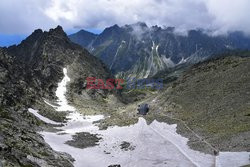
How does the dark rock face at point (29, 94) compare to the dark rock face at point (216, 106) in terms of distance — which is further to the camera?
the dark rock face at point (216, 106)

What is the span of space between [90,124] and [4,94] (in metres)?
25.3

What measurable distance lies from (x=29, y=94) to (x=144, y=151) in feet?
225

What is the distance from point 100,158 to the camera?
181 feet

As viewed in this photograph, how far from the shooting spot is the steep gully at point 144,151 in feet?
152

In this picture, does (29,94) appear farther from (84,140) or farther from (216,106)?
(216,106)

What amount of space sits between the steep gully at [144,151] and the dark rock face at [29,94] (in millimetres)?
5481

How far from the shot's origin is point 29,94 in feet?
374

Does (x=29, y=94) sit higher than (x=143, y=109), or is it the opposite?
(x=29, y=94)

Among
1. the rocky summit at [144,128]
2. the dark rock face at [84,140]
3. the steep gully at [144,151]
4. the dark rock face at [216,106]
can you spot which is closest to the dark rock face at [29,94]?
the rocky summit at [144,128]

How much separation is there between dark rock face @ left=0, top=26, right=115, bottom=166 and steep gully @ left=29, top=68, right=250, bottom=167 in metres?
5.48

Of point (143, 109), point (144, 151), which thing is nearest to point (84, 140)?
point (144, 151)

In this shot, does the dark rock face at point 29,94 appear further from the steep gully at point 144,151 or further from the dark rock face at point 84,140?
the dark rock face at point 84,140

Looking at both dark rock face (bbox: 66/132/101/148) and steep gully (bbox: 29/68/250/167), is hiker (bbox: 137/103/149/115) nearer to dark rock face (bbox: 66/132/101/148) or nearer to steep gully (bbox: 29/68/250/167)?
steep gully (bbox: 29/68/250/167)

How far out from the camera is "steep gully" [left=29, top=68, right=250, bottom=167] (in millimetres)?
46219
